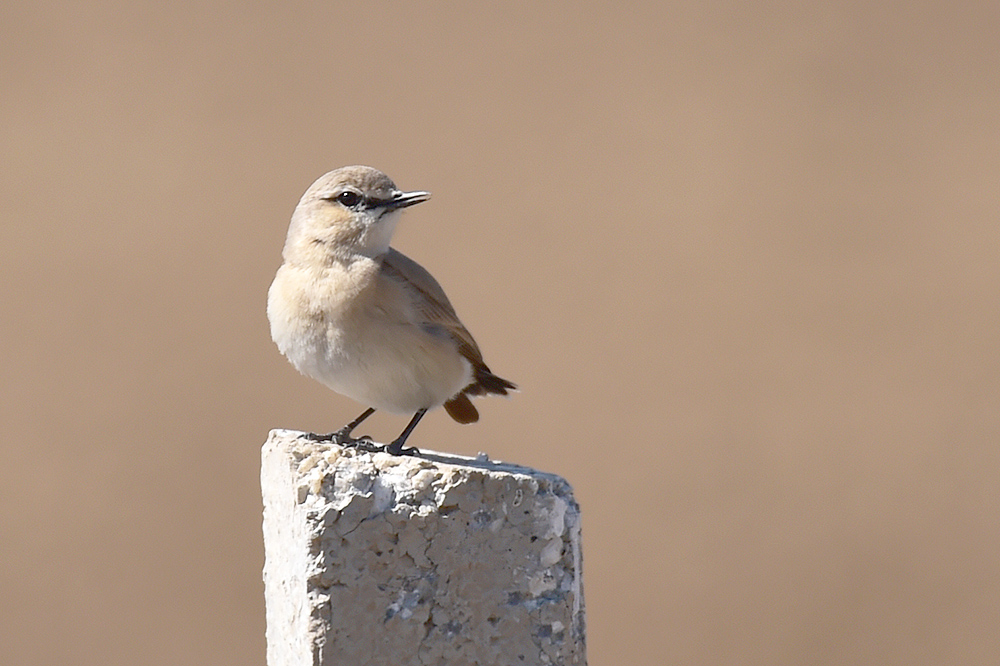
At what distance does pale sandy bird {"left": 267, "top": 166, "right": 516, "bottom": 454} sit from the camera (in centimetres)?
391

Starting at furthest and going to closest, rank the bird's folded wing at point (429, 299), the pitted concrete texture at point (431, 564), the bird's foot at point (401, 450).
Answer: the bird's folded wing at point (429, 299) < the bird's foot at point (401, 450) < the pitted concrete texture at point (431, 564)

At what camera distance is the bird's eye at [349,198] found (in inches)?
163

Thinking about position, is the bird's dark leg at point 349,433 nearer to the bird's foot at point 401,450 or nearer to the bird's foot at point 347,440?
the bird's foot at point 347,440

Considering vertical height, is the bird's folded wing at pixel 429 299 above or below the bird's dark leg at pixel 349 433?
above

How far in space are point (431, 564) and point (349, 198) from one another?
182cm

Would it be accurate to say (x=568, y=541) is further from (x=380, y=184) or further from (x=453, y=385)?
(x=380, y=184)

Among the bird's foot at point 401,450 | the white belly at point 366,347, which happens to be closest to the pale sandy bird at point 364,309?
the white belly at point 366,347

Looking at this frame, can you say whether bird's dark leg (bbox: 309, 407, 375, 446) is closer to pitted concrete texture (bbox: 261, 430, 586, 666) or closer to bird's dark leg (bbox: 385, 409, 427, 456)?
bird's dark leg (bbox: 385, 409, 427, 456)

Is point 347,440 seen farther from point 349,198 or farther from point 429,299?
point 349,198

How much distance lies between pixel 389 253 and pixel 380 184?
0.87 feet

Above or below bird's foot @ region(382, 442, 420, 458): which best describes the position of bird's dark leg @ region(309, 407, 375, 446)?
below

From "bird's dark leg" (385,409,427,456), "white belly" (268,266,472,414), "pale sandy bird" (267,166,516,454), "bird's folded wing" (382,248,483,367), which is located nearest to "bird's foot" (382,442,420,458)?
"bird's dark leg" (385,409,427,456)

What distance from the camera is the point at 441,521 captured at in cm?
275

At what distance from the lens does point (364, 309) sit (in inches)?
154
